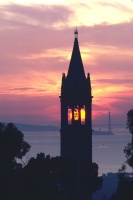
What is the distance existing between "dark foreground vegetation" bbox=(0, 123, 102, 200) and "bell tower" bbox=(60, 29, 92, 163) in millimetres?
12242

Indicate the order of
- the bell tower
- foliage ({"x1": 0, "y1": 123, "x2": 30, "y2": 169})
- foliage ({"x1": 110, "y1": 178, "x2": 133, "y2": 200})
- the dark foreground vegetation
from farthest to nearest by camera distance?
the bell tower
foliage ({"x1": 0, "y1": 123, "x2": 30, "y2": 169})
the dark foreground vegetation
foliage ({"x1": 110, "y1": 178, "x2": 133, "y2": 200})

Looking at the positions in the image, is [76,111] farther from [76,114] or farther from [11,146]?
[11,146]

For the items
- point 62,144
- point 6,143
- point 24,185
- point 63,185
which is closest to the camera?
point 24,185

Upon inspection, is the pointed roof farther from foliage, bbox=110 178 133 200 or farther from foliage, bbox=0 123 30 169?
foliage, bbox=110 178 133 200

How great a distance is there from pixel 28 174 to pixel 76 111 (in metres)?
20.4

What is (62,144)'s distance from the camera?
6862 centimetres

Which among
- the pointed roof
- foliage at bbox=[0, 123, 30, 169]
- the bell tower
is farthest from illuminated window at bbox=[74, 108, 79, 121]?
foliage at bbox=[0, 123, 30, 169]

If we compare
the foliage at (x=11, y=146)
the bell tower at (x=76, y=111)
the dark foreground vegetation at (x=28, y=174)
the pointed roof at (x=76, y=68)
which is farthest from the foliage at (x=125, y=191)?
the pointed roof at (x=76, y=68)

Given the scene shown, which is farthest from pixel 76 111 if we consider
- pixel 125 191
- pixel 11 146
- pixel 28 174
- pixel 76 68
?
pixel 125 191

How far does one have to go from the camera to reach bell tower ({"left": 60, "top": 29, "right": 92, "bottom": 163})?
68.7 meters

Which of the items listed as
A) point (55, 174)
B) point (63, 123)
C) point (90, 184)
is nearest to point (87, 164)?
point (90, 184)

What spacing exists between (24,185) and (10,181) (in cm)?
75

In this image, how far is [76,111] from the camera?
69250 mm

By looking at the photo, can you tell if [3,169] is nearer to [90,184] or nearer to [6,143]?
[6,143]
